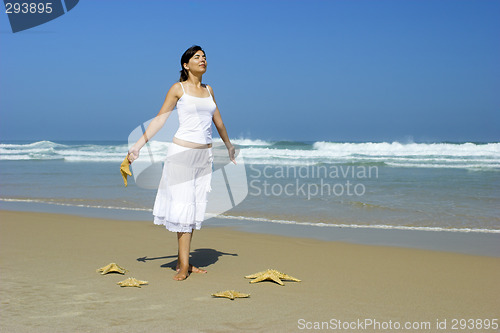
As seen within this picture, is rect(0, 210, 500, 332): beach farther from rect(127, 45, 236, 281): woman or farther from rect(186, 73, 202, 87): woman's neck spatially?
rect(186, 73, 202, 87): woman's neck

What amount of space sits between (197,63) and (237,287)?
6.97 ft

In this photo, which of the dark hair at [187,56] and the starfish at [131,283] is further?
the dark hair at [187,56]

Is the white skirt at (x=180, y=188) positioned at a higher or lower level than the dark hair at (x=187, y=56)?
lower

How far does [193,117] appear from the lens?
453 cm

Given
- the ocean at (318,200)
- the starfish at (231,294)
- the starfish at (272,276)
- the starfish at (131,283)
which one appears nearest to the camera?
the starfish at (231,294)

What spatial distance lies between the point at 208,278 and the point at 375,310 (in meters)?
1.66

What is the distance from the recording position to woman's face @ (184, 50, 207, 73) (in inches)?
179

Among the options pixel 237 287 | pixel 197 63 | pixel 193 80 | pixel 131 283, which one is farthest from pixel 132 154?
pixel 237 287

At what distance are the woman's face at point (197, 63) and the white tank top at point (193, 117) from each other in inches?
8.2

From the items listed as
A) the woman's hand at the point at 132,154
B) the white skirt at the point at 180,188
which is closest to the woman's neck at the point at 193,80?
the white skirt at the point at 180,188

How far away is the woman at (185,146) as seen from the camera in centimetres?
450

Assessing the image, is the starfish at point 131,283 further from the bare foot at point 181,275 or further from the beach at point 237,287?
the bare foot at point 181,275

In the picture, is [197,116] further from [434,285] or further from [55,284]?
[434,285]

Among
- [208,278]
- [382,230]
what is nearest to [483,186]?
[382,230]
